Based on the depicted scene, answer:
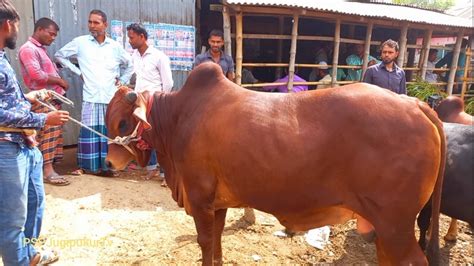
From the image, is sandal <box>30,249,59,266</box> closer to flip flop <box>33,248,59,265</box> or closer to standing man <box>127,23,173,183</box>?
flip flop <box>33,248,59,265</box>

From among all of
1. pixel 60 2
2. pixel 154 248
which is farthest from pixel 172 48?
pixel 154 248

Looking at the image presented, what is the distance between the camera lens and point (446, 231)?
4059 millimetres

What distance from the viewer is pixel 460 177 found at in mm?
2928

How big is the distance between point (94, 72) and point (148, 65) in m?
0.74

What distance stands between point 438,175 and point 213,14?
311 inches

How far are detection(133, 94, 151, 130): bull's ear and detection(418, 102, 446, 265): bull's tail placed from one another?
1790 mm

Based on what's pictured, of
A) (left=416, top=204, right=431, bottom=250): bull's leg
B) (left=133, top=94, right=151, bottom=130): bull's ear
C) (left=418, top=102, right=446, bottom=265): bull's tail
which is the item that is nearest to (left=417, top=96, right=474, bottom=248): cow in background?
(left=416, top=204, right=431, bottom=250): bull's leg

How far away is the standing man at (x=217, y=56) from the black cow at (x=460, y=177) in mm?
2974

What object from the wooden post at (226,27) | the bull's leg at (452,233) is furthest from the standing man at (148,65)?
the bull's leg at (452,233)

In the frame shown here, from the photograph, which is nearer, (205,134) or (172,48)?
(205,134)

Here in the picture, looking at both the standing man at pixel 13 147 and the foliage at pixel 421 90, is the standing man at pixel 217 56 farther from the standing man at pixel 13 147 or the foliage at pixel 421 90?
the foliage at pixel 421 90

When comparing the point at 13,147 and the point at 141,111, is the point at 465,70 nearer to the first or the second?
the point at 141,111

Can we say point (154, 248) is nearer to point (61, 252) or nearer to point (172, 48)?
point (61, 252)

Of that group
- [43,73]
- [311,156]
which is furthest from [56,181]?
[311,156]
